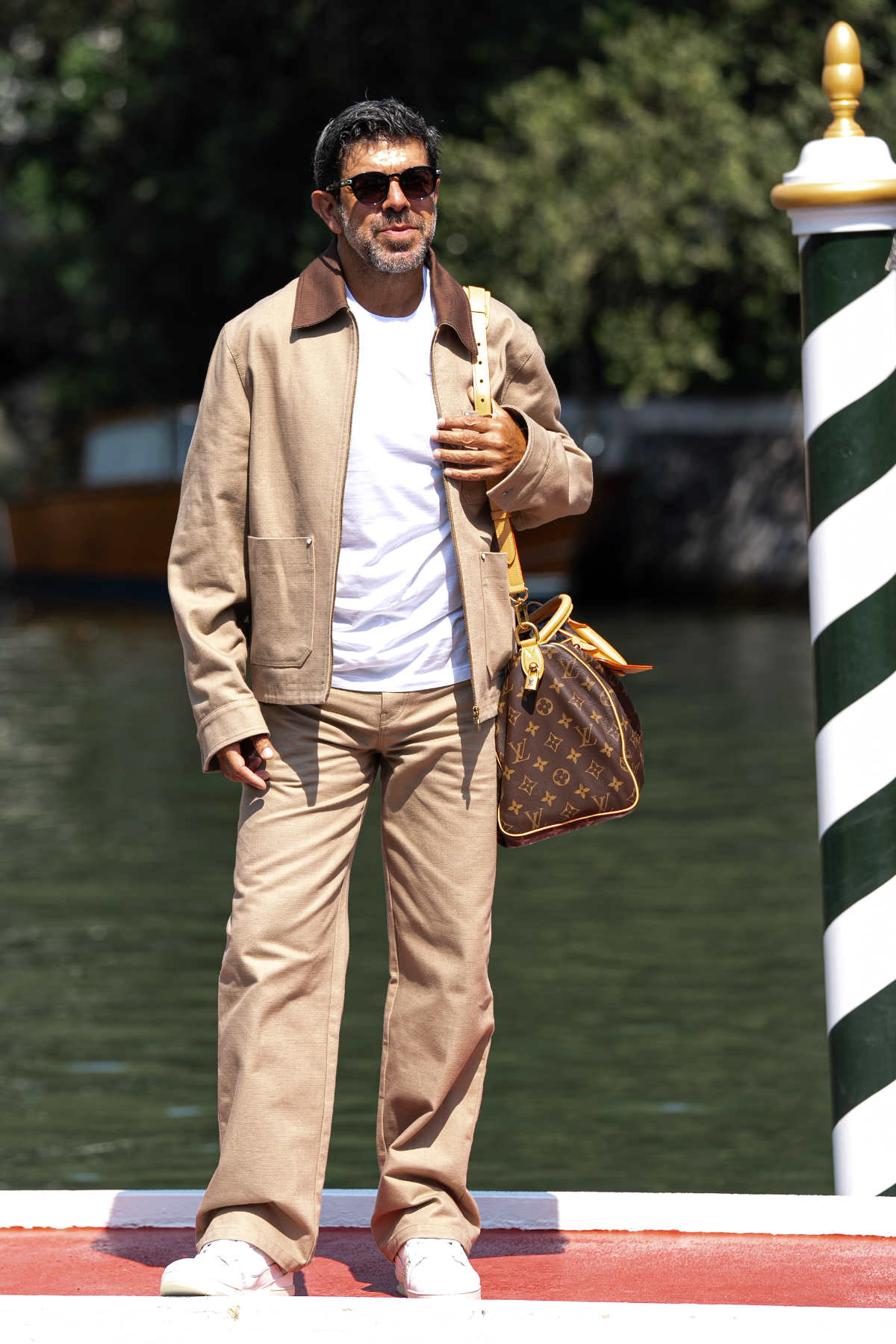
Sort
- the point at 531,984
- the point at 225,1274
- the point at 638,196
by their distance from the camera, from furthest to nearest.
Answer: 1. the point at 638,196
2. the point at 531,984
3. the point at 225,1274

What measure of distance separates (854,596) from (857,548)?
91 millimetres

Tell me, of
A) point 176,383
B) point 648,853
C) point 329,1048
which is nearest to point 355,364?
point 329,1048

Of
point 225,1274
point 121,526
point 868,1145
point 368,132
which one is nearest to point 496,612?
point 368,132

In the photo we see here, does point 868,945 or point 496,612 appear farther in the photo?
point 868,945

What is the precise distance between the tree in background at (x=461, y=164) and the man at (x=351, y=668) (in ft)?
66.0

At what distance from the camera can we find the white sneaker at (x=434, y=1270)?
334cm

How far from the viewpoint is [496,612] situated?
3561 millimetres

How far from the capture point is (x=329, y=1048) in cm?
351

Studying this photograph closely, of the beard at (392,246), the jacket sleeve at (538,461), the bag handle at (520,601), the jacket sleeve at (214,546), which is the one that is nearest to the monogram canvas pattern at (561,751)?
the bag handle at (520,601)

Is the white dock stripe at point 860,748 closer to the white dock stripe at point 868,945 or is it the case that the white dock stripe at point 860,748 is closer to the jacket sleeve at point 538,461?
the white dock stripe at point 868,945

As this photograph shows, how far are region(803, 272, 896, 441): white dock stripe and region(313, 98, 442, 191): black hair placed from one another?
0.97 meters

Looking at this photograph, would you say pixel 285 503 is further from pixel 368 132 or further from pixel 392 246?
A: pixel 368 132

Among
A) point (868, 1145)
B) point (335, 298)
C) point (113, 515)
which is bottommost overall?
point (113, 515)

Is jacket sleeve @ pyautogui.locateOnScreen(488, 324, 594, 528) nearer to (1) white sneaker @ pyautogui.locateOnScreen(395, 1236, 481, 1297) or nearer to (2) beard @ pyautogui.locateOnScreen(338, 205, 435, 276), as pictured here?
(2) beard @ pyautogui.locateOnScreen(338, 205, 435, 276)
